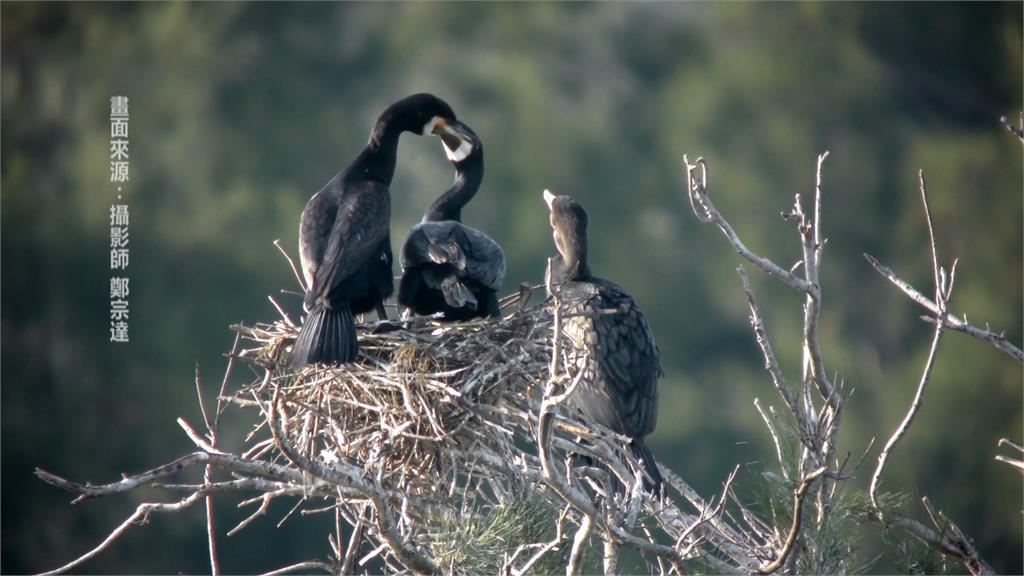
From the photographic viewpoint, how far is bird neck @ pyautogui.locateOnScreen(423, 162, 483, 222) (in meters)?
5.07

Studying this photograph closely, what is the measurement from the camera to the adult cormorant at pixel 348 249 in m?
3.97

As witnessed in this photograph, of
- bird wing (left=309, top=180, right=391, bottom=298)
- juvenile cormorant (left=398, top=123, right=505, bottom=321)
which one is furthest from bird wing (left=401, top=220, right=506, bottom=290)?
bird wing (left=309, top=180, right=391, bottom=298)

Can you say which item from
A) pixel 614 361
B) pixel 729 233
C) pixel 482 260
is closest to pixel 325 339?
pixel 482 260

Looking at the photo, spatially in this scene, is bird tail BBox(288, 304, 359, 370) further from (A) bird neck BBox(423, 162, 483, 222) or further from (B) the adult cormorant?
(A) bird neck BBox(423, 162, 483, 222)

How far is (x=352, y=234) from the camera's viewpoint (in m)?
4.40

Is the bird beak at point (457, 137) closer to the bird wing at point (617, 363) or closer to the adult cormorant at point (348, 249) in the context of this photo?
the adult cormorant at point (348, 249)

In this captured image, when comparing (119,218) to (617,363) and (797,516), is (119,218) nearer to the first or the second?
(617,363)

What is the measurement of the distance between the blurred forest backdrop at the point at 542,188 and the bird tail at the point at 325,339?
372 inches

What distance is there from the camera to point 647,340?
16.9 feet

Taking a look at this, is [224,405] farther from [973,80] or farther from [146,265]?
[973,80]

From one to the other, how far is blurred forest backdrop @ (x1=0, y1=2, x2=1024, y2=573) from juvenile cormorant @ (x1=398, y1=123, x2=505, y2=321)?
913 centimetres

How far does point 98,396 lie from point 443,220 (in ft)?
42.6

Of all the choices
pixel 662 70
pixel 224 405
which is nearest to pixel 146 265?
pixel 662 70

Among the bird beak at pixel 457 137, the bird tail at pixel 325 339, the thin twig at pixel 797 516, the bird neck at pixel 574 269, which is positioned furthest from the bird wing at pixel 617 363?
the thin twig at pixel 797 516
